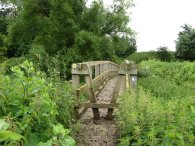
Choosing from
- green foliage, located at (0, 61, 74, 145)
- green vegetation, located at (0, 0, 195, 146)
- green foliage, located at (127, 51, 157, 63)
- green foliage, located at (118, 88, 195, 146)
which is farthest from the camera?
green foliage, located at (127, 51, 157, 63)

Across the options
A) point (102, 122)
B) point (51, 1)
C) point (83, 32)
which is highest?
point (51, 1)

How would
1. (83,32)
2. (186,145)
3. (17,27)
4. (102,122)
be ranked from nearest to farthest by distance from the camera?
1. (186,145)
2. (102,122)
3. (83,32)
4. (17,27)

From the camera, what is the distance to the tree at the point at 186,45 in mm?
35594

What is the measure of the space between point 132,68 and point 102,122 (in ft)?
3.46

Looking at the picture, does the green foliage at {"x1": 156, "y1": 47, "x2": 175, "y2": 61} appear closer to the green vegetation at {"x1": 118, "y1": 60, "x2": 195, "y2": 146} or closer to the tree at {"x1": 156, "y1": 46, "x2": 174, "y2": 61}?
the tree at {"x1": 156, "y1": 46, "x2": 174, "y2": 61}

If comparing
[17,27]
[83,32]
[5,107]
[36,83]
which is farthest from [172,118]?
[17,27]

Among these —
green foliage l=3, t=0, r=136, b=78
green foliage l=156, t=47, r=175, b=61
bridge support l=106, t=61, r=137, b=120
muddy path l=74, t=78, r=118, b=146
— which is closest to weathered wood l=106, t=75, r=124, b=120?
bridge support l=106, t=61, r=137, b=120

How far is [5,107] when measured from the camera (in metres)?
3.48

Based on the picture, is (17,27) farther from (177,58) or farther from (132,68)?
(132,68)

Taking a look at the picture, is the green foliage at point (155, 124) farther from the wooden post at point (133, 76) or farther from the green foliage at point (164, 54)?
the green foliage at point (164, 54)

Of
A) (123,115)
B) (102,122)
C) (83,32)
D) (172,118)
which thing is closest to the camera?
(172,118)

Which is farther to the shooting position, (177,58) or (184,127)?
(177,58)

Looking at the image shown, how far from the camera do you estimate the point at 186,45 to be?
3572cm

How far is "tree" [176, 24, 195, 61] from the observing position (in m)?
35.6
